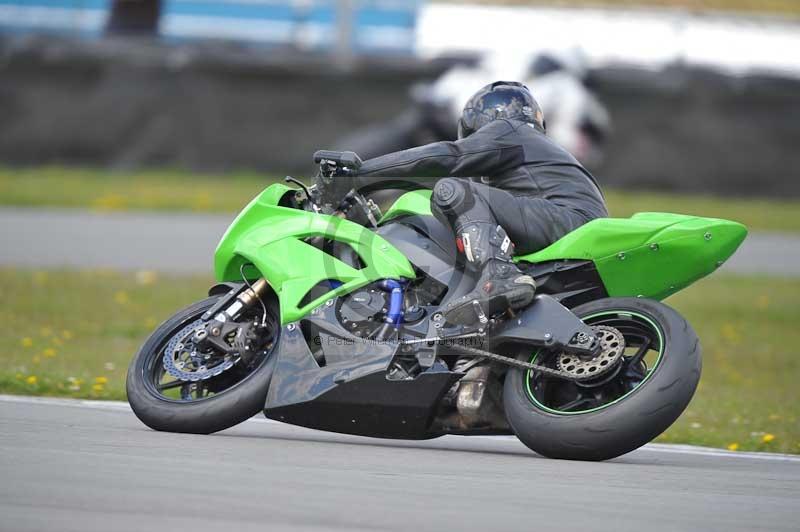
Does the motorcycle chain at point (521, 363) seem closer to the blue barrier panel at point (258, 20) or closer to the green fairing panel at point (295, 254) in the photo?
the green fairing panel at point (295, 254)

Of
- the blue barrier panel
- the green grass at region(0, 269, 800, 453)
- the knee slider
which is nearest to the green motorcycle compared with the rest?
the knee slider

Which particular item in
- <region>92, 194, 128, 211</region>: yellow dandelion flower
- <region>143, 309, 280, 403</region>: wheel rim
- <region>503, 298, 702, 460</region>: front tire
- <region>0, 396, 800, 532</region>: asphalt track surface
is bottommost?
<region>0, 396, 800, 532</region>: asphalt track surface

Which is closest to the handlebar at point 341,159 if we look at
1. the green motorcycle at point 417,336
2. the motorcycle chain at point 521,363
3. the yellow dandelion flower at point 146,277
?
the green motorcycle at point 417,336

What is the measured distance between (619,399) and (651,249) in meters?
0.73

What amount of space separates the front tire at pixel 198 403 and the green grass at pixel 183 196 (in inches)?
430

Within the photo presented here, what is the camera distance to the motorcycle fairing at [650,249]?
5973 mm

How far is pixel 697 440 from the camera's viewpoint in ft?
24.6

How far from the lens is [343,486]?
493 cm

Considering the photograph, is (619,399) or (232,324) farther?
(232,324)

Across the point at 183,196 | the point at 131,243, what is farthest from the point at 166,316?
the point at 183,196

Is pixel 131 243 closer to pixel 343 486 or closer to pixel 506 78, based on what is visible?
pixel 506 78

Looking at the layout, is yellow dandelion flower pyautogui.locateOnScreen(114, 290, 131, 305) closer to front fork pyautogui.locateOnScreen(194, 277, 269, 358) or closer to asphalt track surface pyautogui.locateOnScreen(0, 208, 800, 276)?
asphalt track surface pyautogui.locateOnScreen(0, 208, 800, 276)

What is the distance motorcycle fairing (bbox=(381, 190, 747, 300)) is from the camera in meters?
5.97

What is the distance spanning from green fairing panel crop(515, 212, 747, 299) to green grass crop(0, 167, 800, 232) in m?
11.0
